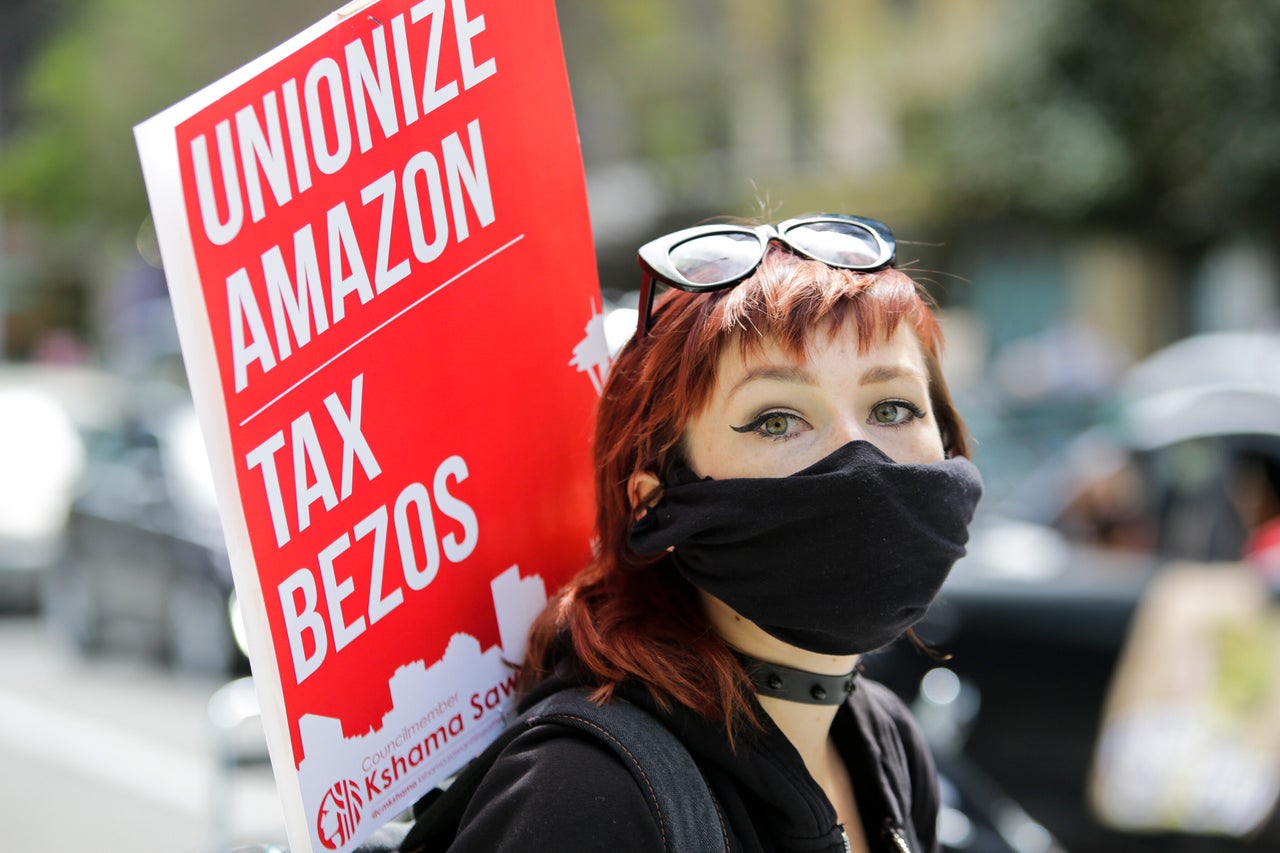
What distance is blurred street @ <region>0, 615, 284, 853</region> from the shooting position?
19.6 ft

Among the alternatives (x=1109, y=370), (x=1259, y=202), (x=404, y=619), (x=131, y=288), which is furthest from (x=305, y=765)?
(x=131, y=288)

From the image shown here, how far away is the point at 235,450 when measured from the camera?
1422mm

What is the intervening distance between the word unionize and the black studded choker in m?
0.67

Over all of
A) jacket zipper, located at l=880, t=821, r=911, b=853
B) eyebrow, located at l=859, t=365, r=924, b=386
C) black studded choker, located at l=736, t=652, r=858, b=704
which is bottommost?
jacket zipper, located at l=880, t=821, r=911, b=853

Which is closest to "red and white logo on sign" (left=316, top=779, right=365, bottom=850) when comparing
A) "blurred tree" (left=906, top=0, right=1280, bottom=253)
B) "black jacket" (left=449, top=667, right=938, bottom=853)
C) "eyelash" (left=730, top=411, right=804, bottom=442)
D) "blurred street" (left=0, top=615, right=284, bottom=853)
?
"black jacket" (left=449, top=667, right=938, bottom=853)

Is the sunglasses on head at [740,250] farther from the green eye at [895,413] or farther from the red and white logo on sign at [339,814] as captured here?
the red and white logo on sign at [339,814]

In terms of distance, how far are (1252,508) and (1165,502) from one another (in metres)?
0.30

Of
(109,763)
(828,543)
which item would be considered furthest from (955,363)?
(828,543)

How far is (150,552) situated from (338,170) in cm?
812

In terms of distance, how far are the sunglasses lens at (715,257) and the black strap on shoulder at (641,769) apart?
55cm

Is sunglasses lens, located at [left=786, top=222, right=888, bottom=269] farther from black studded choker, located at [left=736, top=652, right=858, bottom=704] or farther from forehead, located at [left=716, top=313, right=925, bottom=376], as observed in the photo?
black studded choker, located at [left=736, top=652, right=858, bottom=704]

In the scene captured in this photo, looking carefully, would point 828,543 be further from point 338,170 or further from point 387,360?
point 338,170

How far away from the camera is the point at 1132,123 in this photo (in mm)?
19484

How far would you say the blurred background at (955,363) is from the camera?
4.47m
